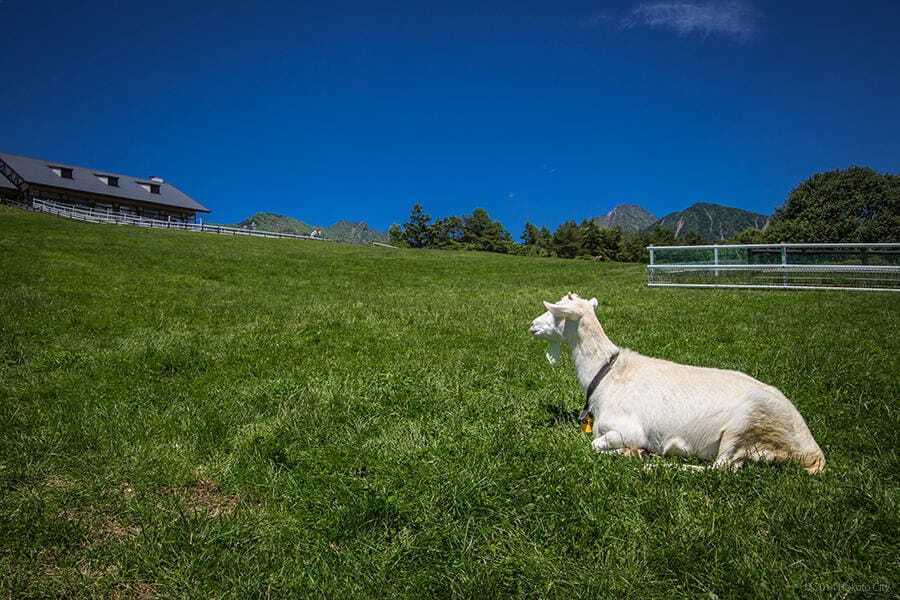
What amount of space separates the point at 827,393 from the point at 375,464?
6.12 m

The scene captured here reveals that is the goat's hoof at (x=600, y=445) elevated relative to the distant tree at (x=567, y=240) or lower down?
lower down

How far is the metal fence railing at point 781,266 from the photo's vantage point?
60.7ft

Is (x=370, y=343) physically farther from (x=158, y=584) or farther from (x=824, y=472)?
(x=824, y=472)

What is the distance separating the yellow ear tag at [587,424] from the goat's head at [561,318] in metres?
0.78

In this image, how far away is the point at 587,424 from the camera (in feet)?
16.7

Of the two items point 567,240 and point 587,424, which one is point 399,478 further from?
point 567,240

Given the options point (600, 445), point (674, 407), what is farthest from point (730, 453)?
point (600, 445)

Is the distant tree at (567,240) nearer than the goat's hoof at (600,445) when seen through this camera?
No

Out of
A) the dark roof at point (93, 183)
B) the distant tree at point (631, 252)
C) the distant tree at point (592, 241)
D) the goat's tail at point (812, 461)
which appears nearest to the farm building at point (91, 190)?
the dark roof at point (93, 183)

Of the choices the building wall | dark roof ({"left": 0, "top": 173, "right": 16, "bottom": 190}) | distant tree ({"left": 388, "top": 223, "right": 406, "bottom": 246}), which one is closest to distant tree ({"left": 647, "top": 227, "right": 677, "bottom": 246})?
distant tree ({"left": 388, "top": 223, "right": 406, "bottom": 246})

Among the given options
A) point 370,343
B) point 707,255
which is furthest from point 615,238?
point 370,343

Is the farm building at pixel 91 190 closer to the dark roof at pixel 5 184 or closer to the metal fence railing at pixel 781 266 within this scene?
the dark roof at pixel 5 184

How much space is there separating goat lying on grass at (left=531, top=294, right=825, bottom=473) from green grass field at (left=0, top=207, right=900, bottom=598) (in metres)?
0.25

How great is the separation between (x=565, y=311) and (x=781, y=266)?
19783 mm
